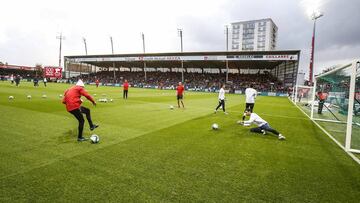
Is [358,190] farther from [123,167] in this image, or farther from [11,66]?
[11,66]

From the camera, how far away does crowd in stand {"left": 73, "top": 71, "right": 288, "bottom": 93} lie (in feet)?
183

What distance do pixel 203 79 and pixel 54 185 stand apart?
61280 mm

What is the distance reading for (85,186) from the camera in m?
4.31

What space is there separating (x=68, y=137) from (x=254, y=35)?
113m

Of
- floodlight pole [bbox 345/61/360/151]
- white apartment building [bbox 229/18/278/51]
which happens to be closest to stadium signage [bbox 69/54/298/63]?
floodlight pole [bbox 345/61/360/151]

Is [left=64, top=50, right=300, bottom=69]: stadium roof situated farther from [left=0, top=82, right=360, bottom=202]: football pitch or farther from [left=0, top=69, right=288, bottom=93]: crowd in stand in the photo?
[left=0, top=82, right=360, bottom=202]: football pitch

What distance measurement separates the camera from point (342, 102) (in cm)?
1392

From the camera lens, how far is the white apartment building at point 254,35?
106m

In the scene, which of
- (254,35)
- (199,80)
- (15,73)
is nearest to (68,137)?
(199,80)

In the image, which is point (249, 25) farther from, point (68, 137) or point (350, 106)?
point (68, 137)

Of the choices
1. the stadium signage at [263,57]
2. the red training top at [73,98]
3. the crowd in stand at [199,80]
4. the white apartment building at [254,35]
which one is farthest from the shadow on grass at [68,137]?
the white apartment building at [254,35]

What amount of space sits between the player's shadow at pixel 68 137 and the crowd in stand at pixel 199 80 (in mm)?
47553

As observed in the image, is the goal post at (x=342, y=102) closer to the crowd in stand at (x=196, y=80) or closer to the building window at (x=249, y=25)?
the crowd in stand at (x=196, y=80)

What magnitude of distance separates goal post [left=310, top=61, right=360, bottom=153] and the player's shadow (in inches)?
360
